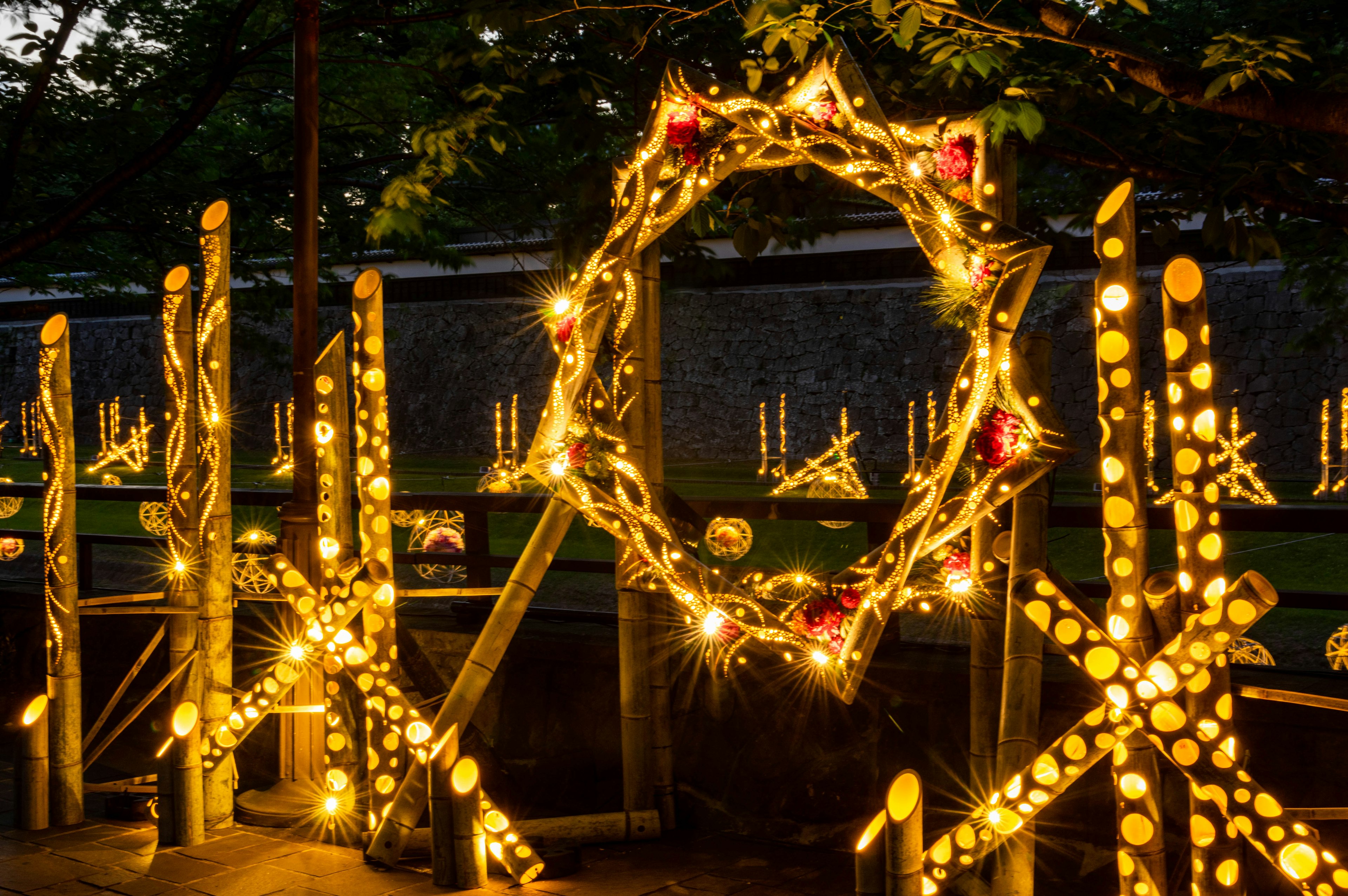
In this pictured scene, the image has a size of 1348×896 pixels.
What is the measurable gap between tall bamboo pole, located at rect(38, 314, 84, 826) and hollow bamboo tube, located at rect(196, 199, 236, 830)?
0.59m

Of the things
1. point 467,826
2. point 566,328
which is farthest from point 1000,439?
point 467,826

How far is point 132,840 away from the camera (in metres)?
4.18

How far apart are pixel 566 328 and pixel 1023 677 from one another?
5.79 feet

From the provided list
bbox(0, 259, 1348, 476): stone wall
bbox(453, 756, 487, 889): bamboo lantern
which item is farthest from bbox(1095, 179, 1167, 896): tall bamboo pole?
bbox(0, 259, 1348, 476): stone wall

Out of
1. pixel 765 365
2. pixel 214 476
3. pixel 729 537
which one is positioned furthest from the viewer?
pixel 765 365

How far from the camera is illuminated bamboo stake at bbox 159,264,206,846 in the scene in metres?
4.09

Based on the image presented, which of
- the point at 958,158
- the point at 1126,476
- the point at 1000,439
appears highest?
the point at 958,158

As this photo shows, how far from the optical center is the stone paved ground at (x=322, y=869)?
11.9 ft

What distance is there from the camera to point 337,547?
3971 millimetres

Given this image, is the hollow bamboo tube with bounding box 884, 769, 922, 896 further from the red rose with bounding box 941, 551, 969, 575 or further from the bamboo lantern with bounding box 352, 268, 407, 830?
the bamboo lantern with bounding box 352, 268, 407, 830

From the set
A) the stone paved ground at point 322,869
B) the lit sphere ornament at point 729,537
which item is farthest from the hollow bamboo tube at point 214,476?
the lit sphere ornament at point 729,537

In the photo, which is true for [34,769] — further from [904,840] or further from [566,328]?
[904,840]

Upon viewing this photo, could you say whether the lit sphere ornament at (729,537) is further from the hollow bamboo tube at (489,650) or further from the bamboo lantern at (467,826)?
the bamboo lantern at (467,826)

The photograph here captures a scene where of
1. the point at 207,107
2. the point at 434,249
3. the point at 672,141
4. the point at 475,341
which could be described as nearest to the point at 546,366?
the point at 475,341
